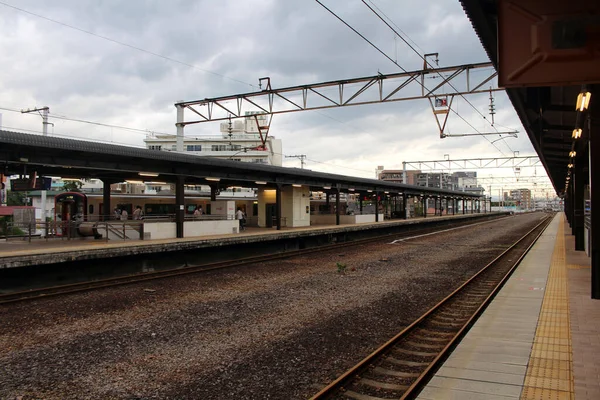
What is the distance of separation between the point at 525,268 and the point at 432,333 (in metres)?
8.30

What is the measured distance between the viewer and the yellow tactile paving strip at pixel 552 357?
4.52 m

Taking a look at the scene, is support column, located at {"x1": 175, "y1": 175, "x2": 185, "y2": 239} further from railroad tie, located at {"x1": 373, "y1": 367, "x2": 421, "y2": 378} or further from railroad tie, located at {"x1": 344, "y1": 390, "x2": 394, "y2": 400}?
railroad tie, located at {"x1": 344, "y1": 390, "x2": 394, "y2": 400}

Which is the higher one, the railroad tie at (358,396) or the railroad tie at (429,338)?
the railroad tie at (358,396)

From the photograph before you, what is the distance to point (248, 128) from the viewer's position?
4008 inches

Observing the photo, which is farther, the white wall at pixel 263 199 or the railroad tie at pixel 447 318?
the white wall at pixel 263 199

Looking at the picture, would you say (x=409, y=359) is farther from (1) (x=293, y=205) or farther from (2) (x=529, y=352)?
(1) (x=293, y=205)

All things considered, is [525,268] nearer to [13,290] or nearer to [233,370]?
[233,370]

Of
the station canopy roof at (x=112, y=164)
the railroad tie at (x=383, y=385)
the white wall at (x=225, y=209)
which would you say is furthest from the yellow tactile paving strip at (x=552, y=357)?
the white wall at (x=225, y=209)

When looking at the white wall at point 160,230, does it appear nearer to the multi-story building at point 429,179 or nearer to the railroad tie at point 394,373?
the railroad tie at point 394,373

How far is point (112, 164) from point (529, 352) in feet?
49.9

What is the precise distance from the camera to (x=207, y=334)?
7.76 m

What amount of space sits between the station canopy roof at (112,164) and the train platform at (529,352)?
13.3 meters

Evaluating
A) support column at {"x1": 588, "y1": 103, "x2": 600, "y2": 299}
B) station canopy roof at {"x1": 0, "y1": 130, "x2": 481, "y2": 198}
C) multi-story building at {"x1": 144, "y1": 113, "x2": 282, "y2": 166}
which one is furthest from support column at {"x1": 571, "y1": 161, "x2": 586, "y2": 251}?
multi-story building at {"x1": 144, "y1": 113, "x2": 282, "y2": 166}

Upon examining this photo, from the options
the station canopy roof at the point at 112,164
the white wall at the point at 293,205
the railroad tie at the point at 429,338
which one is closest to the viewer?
the railroad tie at the point at 429,338
